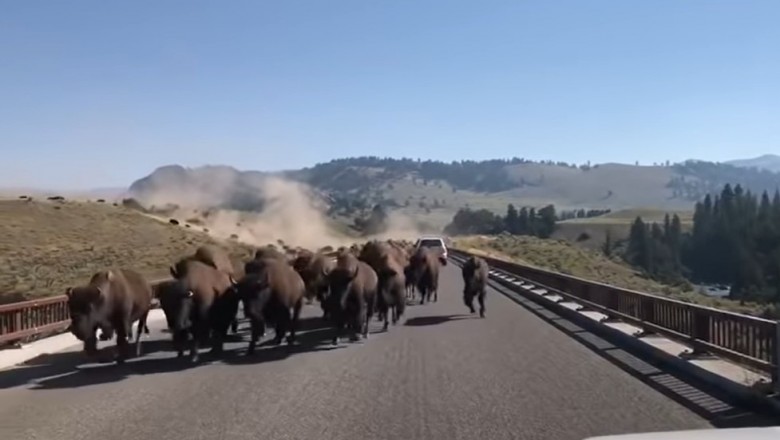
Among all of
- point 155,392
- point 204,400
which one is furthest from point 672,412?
point 155,392

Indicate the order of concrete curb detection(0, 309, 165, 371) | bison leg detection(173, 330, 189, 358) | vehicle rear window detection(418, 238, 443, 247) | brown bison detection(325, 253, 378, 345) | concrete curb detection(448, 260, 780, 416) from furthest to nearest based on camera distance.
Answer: vehicle rear window detection(418, 238, 443, 247), brown bison detection(325, 253, 378, 345), concrete curb detection(0, 309, 165, 371), bison leg detection(173, 330, 189, 358), concrete curb detection(448, 260, 780, 416)

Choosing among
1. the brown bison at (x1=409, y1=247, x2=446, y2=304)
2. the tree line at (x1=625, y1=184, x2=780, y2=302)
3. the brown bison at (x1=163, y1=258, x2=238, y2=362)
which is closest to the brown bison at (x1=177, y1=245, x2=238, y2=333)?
the brown bison at (x1=163, y1=258, x2=238, y2=362)

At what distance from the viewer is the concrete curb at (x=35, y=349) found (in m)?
17.7

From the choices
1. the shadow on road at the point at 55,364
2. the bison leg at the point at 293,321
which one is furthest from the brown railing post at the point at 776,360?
the shadow on road at the point at 55,364

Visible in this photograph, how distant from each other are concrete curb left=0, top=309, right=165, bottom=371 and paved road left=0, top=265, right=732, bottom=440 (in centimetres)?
54

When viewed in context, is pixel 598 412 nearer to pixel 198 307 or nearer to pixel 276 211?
pixel 198 307

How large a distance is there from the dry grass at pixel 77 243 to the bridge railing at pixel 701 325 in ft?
76.6

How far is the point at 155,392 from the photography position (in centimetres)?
1401

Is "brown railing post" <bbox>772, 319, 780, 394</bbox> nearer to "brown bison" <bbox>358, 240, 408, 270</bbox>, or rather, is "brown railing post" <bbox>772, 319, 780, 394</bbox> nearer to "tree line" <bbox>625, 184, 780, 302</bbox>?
"brown bison" <bbox>358, 240, 408, 270</bbox>

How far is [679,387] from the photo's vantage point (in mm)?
13477

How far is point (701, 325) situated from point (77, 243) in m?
67.3

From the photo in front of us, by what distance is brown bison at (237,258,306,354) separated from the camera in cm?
1852

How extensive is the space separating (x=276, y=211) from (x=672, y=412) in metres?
128

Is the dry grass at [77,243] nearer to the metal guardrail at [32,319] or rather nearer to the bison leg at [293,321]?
the metal guardrail at [32,319]
